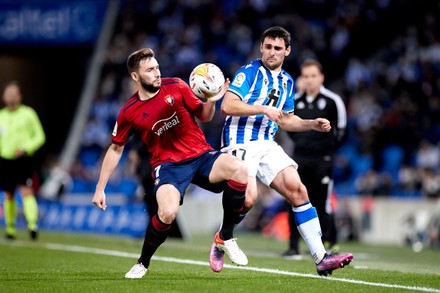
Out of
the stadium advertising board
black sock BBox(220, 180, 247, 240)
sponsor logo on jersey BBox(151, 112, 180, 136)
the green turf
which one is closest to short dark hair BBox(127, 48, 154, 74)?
sponsor logo on jersey BBox(151, 112, 180, 136)

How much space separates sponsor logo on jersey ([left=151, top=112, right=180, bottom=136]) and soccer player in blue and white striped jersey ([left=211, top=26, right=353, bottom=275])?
0.48 meters

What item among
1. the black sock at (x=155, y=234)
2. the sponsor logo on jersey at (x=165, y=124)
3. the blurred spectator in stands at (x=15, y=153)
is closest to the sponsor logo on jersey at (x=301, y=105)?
the sponsor logo on jersey at (x=165, y=124)

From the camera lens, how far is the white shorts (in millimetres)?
8047

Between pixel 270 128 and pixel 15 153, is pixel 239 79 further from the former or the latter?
pixel 15 153

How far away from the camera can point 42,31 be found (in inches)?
987

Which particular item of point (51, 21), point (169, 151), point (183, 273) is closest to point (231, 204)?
point (169, 151)

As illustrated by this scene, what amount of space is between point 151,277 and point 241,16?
663 inches

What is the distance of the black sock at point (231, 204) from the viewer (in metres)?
7.89

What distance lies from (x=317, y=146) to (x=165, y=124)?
390 centimetres

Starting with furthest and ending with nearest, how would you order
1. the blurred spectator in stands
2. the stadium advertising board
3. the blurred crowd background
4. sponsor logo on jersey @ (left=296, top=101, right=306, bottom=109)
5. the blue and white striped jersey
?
the stadium advertising board → the blurred crowd background → the blurred spectator in stands → sponsor logo on jersey @ (left=296, top=101, right=306, bottom=109) → the blue and white striped jersey

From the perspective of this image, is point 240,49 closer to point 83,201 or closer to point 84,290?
point 83,201

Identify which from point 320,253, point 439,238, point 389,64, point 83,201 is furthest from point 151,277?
point 389,64

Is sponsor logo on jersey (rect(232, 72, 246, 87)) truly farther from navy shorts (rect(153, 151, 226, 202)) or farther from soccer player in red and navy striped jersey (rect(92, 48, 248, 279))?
navy shorts (rect(153, 151, 226, 202))

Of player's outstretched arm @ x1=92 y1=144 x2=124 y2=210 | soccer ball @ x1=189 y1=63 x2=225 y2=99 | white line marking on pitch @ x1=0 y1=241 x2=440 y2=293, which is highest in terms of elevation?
soccer ball @ x1=189 y1=63 x2=225 y2=99
